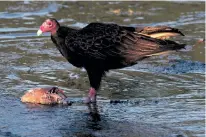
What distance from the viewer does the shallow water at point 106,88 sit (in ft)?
20.7

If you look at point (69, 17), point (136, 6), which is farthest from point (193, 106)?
point (136, 6)

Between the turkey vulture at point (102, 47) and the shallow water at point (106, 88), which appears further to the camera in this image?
the turkey vulture at point (102, 47)

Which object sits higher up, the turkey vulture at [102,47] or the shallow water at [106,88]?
the turkey vulture at [102,47]

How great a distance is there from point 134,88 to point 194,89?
770mm

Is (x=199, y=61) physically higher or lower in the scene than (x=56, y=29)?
lower

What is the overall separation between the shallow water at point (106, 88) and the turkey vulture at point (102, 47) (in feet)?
1.30

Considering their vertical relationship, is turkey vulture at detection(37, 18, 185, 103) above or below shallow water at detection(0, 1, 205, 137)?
above

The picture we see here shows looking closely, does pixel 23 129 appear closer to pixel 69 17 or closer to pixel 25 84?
pixel 25 84

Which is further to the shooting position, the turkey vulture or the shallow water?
the turkey vulture

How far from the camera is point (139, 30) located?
7902 millimetres

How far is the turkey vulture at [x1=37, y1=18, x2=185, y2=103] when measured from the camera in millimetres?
7430

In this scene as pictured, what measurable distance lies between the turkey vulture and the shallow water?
1.30 feet

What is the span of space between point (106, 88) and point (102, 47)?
76 cm

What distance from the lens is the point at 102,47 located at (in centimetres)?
748
